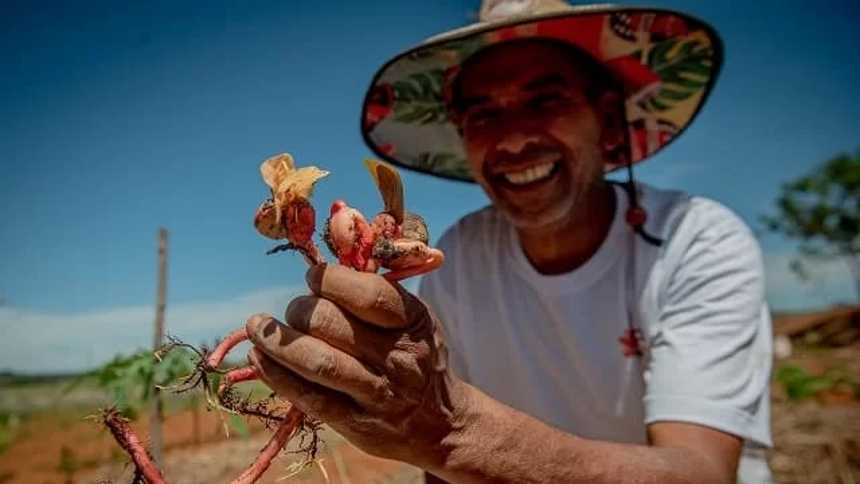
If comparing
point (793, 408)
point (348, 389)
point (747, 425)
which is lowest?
point (793, 408)

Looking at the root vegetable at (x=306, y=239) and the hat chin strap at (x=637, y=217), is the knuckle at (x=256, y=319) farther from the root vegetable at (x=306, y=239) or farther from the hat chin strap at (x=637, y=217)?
the hat chin strap at (x=637, y=217)

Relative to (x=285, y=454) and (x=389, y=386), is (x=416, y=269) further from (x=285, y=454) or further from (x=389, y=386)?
(x=285, y=454)

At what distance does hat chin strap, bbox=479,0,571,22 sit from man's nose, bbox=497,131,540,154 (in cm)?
49

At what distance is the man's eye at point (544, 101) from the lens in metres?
2.61

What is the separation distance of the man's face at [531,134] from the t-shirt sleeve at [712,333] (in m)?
0.49

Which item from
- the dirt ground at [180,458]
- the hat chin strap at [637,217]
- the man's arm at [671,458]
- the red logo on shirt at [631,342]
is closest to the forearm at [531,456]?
the man's arm at [671,458]

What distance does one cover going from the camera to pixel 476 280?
3059 mm

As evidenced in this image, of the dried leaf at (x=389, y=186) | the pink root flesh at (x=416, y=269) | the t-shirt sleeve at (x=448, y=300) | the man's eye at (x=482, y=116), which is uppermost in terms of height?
the man's eye at (x=482, y=116)

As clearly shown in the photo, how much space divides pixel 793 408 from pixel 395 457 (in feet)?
35.6

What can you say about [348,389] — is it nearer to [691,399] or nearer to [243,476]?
[243,476]

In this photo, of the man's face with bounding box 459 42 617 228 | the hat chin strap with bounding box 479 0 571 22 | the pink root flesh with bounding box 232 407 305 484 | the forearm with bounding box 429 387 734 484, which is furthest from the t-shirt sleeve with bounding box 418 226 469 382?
the pink root flesh with bounding box 232 407 305 484

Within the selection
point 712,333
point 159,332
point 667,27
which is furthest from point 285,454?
point 159,332

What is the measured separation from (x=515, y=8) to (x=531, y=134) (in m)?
0.61

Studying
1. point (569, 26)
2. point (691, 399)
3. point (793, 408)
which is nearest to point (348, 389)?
point (691, 399)
